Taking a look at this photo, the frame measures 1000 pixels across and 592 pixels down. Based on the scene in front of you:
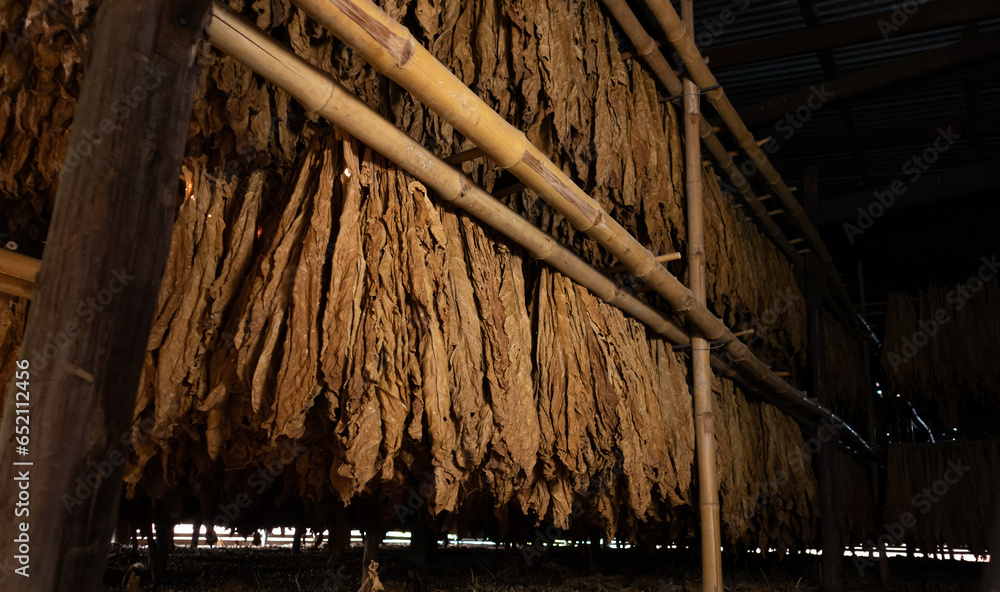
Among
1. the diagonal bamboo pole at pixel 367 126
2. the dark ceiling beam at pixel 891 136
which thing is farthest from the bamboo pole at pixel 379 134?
the dark ceiling beam at pixel 891 136

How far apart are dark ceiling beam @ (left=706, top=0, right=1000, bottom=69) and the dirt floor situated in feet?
15.1

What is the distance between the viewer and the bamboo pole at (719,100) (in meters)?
4.49

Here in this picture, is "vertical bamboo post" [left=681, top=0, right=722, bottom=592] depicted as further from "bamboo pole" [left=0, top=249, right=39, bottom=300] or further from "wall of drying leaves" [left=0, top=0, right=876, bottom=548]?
"bamboo pole" [left=0, top=249, right=39, bottom=300]

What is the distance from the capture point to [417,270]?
9.45ft

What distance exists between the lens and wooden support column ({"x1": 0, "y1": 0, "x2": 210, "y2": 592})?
4.85 ft

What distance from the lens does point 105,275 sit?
62.2 inches

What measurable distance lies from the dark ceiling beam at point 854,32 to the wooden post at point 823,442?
2.84 metres

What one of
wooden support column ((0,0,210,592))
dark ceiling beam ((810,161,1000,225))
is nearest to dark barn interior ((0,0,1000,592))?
wooden support column ((0,0,210,592))

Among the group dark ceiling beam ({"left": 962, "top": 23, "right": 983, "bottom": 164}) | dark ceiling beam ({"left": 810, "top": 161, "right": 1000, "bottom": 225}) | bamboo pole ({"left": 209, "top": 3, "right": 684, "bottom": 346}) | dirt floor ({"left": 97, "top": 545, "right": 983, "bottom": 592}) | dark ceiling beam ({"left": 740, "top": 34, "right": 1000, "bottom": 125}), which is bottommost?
dirt floor ({"left": 97, "top": 545, "right": 983, "bottom": 592})

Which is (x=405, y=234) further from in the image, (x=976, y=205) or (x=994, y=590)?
(x=976, y=205)

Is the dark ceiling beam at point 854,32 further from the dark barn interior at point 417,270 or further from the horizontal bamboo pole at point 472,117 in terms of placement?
the horizontal bamboo pole at point 472,117

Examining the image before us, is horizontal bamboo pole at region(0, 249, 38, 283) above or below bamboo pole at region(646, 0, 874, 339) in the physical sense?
below

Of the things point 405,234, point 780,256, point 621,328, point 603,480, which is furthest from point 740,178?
point 405,234

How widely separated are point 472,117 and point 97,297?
1580 millimetres
